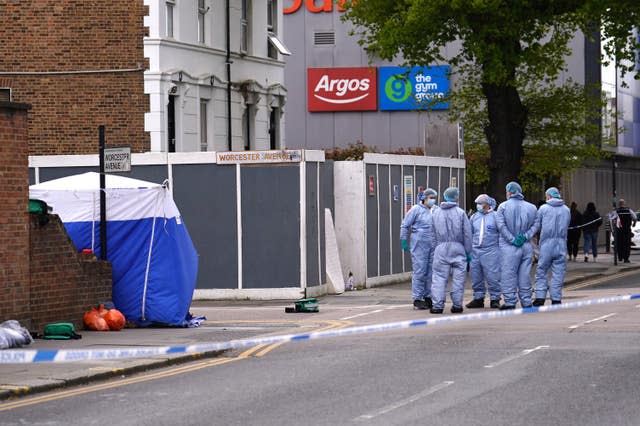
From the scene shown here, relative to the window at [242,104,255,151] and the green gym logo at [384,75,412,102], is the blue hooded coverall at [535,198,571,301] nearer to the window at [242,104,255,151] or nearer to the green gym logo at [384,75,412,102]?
the window at [242,104,255,151]

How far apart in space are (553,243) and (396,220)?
29.6 feet

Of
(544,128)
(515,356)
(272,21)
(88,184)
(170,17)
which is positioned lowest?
(515,356)

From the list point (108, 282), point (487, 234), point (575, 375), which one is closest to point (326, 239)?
point (487, 234)

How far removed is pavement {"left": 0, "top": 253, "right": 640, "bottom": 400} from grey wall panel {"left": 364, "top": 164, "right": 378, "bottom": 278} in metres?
0.49

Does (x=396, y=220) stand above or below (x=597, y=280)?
above

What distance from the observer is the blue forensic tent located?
66.3 feet

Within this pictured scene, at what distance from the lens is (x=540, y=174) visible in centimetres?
4603

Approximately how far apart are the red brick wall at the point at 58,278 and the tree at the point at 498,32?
15.2m

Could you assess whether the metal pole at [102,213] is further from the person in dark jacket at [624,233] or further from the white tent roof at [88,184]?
the person in dark jacket at [624,233]

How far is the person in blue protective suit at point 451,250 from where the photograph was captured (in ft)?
69.1

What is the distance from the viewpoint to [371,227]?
29281mm

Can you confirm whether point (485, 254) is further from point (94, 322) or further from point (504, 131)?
point (504, 131)

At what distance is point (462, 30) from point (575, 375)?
22.8 m

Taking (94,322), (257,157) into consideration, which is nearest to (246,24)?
(257,157)
